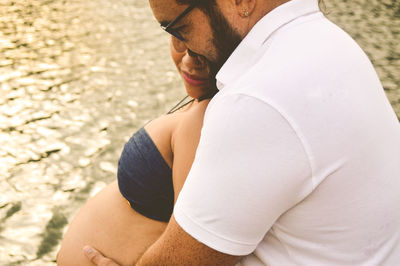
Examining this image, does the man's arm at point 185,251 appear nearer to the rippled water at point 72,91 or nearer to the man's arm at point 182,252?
the man's arm at point 182,252

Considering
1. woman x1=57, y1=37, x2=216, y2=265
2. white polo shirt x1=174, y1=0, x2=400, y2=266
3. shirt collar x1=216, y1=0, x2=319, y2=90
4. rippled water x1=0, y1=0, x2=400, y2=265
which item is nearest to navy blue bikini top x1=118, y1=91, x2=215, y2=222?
woman x1=57, y1=37, x2=216, y2=265

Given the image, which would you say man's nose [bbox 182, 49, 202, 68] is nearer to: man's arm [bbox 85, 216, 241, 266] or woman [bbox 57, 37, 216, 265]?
woman [bbox 57, 37, 216, 265]

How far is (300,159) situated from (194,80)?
2.32 ft

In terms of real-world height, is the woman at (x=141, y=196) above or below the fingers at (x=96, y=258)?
above

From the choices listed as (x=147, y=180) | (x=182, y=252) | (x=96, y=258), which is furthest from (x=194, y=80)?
(x=96, y=258)

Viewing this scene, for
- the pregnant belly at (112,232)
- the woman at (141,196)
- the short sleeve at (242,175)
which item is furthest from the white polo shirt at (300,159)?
the pregnant belly at (112,232)

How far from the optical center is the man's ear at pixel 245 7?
3.12 feet

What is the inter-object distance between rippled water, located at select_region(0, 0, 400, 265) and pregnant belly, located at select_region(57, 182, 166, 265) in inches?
42.4

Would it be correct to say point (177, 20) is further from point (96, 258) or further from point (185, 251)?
point (96, 258)

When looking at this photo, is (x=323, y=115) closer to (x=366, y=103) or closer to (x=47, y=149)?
(x=366, y=103)

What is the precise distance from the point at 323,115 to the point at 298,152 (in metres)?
0.09

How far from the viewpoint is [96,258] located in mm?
1496

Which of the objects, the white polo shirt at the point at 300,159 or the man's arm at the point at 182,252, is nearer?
the white polo shirt at the point at 300,159

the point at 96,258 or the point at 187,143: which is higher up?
the point at 187,143
